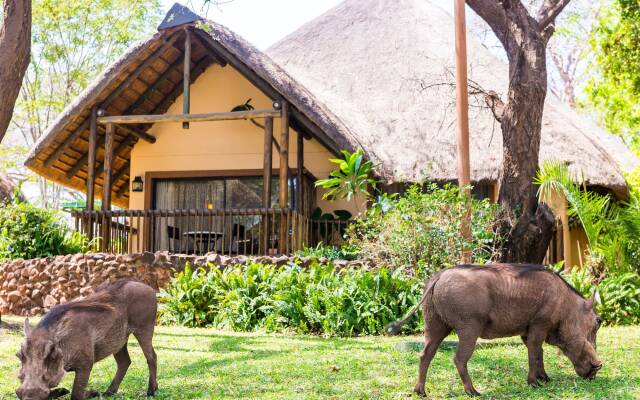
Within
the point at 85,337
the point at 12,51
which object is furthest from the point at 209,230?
the point at 85,337

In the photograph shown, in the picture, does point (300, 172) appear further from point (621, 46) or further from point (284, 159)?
point (621, 46)

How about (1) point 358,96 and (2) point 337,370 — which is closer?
(2) point 337,370

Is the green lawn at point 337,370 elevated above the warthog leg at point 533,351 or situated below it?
below

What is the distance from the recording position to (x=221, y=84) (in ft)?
50.5

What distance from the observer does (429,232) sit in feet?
31.5

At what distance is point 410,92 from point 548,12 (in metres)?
4.52

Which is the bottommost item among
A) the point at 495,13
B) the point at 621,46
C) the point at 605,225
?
the point at 605,225

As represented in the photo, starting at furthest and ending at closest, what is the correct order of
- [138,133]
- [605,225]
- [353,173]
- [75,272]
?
[138,133] → [353,173] → [75,272] → [605,225]

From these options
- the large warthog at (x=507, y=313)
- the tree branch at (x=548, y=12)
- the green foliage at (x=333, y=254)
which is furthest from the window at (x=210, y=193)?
the large warthog at (x=507, y=313)

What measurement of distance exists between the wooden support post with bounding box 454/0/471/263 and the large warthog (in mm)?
4469

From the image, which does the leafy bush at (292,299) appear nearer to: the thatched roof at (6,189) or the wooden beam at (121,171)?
the wooden beam at (121,171)

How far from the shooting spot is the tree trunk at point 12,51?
6707 mm

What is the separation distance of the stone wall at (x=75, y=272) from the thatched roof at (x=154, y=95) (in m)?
2.59

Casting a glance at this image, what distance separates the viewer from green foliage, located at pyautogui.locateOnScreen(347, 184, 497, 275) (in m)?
9.57
